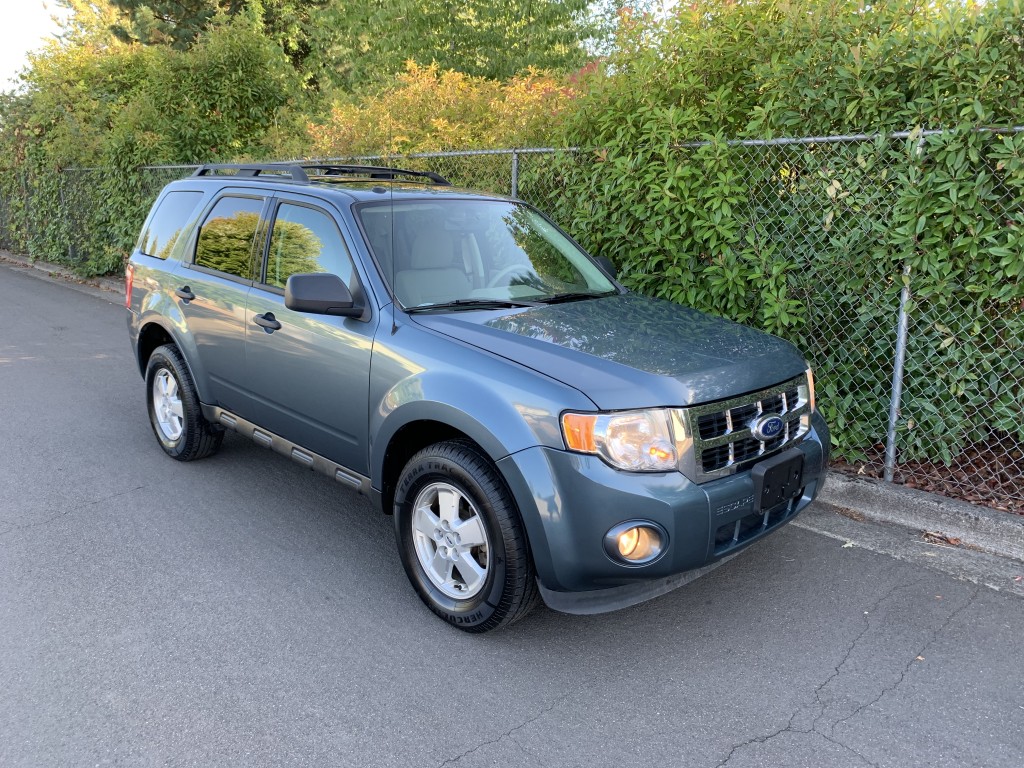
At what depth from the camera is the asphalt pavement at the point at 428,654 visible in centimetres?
273

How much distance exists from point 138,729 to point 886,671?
2.82 metres

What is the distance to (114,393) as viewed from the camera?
7.05m

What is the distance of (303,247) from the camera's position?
13.8 feet

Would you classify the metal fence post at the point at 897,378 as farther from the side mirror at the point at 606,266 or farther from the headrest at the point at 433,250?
the headrest at the point at 433,250

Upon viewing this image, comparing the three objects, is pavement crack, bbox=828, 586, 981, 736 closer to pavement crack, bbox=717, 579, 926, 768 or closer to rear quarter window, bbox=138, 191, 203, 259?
pavement crack, bbox=717, 579, 926, 768

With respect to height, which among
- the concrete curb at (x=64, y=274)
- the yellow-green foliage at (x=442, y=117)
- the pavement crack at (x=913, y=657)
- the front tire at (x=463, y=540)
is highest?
the yellow-green foliage at (x=442, y=117)

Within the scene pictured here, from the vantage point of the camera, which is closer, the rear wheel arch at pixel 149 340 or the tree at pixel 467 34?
the rear wheel arch at pixel 149 340

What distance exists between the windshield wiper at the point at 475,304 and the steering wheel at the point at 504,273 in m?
0.18

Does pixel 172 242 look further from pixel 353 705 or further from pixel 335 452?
pixel 353 705

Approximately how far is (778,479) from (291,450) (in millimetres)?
2514

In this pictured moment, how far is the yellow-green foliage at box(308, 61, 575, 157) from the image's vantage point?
7.82 metres

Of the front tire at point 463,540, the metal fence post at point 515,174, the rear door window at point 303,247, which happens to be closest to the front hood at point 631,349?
the front tire at point 463,540

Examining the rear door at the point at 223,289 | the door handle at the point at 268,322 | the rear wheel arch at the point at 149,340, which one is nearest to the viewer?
the door handle at the point at 268,322

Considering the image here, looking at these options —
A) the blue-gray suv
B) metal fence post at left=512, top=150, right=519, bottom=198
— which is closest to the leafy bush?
metal fence post at left=512, top=150, right=519, bottom=198
